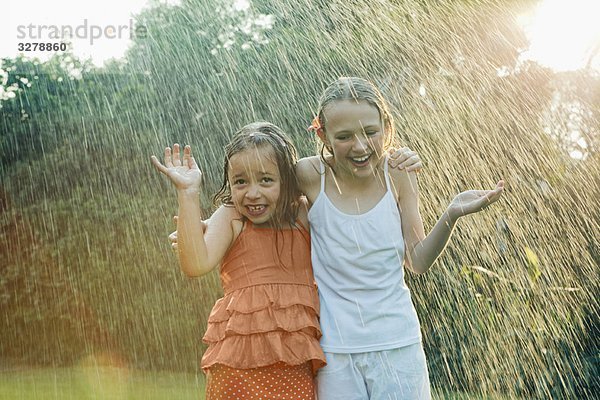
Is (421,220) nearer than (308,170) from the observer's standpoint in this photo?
Yes

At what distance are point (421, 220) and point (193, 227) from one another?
0.77m

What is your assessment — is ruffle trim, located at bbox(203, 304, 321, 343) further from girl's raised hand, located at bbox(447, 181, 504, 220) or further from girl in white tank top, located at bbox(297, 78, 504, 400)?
girl's raised hand, located at bbox(447, 181, 504, 220)

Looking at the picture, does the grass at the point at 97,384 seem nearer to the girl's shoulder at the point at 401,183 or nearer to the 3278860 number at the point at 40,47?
the 3278860 number at the point at 40,47

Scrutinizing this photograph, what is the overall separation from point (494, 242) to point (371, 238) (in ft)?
11.9

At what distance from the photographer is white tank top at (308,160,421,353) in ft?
8.36

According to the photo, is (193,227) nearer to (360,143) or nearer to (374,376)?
(360,143)

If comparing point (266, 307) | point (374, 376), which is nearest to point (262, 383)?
point (266, 307)

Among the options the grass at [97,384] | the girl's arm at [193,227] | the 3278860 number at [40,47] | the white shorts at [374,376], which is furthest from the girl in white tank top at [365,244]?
the 3278860 number at [40,47]

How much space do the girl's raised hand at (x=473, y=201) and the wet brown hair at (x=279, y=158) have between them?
0.54 meters

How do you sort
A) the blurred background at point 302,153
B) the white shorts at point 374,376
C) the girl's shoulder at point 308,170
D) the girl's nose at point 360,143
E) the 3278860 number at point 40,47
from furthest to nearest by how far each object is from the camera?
the 3278860 number at point 40,47, the blurred background at point 302,153, the girl's shoulder at point 308,170, the girl's nose at point 360,143, the white shorts at point 374,376

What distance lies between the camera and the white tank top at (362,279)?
255 centimetres

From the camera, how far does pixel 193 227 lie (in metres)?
2.57

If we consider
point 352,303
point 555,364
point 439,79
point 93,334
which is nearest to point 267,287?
point 352,303

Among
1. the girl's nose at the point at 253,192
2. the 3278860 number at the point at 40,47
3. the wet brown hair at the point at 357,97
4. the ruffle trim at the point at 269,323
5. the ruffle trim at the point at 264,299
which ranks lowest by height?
the ruffle trim at the point at 269,323
